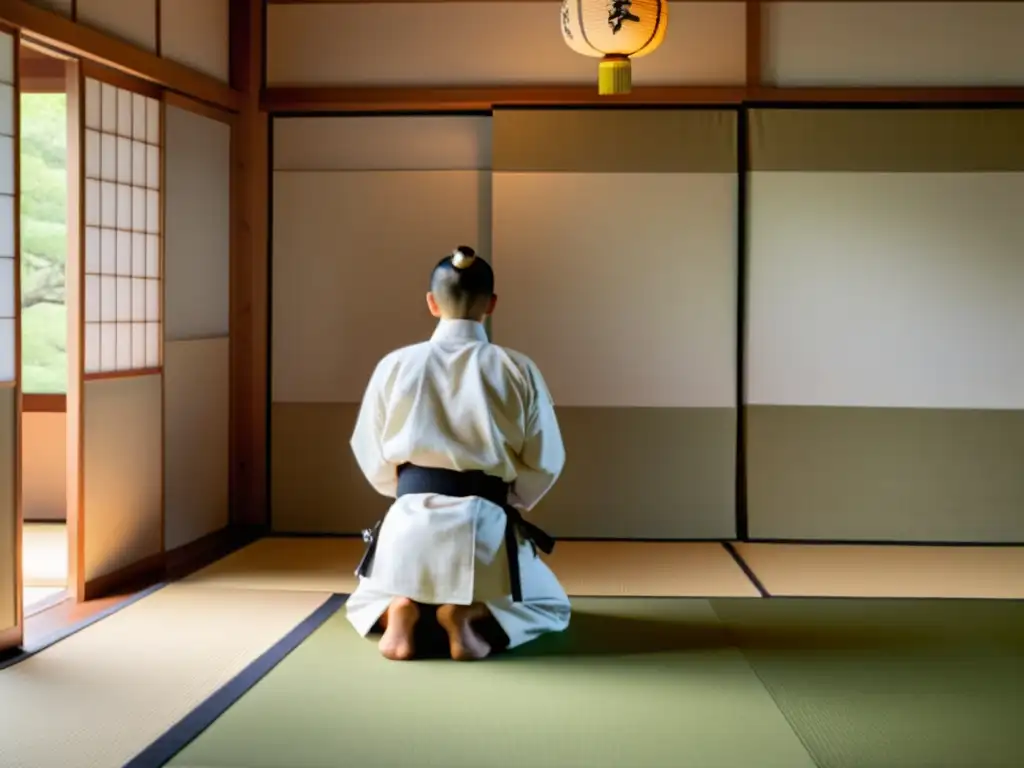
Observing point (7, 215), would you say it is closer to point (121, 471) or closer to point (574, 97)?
point (121, 471)

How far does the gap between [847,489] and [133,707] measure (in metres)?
3.76

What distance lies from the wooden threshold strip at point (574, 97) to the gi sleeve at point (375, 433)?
2.38 metres

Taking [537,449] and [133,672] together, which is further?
[537,449]

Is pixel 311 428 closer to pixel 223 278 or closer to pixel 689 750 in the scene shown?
pixel 223 278

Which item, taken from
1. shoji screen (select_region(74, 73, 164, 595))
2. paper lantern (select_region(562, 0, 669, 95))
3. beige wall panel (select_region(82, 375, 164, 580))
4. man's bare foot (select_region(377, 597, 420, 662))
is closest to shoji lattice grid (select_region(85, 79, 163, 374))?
shoji screen (select_region(74, 73, 164, 595))

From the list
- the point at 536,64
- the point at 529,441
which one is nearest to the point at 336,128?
the point at 536,64

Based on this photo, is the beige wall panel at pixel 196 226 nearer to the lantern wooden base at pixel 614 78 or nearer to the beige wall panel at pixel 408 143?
the beige wall panel at pixel 408 143

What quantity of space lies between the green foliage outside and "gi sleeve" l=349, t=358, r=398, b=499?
337cm

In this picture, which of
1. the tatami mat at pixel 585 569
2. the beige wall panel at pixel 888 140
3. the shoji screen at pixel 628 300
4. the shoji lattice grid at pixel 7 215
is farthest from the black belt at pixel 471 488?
the beige wall panel at pixel 888 140

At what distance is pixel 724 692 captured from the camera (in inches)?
140

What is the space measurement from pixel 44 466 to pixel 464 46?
10.0 ft

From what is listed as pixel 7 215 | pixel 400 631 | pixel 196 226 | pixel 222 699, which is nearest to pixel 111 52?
pixel 7 215

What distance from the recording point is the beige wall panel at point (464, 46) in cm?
611

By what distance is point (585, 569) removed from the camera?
5.42 meters
